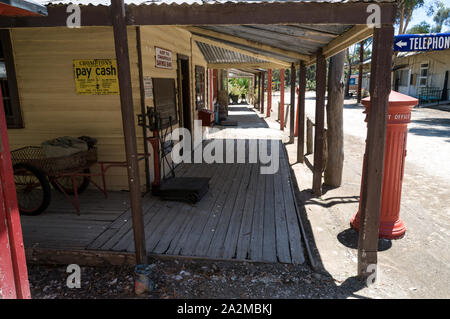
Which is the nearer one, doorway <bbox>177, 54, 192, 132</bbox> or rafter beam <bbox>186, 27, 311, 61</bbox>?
rafter beam <bbox>186, 27, 311, 61</bbox>

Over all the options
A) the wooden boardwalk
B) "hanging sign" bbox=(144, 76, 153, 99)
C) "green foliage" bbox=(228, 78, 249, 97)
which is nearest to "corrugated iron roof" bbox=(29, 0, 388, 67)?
"hanging sign" bbox=(144, 76, 153, 99)

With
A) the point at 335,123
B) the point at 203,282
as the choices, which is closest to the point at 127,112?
the point at 203,282

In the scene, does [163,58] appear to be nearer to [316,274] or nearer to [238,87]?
[316,274]

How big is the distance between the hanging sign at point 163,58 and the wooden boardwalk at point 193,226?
2.52 m

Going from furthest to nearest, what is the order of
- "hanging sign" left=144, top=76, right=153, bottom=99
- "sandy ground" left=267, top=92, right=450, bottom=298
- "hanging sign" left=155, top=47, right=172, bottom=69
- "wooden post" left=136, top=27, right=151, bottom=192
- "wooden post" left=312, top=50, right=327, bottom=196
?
1. "hanging sign" left=155, top=47, right=172, bottom=69
2. "wooden post" left=312, top=50, right=327, bottom=196
3. "hanging sign" left=144, top=76, right=153, bottom=99
4. "wooden post" left=136, top=27, right=151, bottom=192
5. "sandy ground" left=267, top=92, right=450, bottom=298

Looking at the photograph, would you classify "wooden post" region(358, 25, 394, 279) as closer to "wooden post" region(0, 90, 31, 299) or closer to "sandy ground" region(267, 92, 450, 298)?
"sandy ground" region(267, 92, 450, 298)

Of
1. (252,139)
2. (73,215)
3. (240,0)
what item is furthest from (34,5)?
(252,139)

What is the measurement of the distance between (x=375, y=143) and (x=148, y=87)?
379 centimetres

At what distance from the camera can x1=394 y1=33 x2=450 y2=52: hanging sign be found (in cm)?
406

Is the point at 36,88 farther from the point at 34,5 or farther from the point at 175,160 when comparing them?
the point at 34,5

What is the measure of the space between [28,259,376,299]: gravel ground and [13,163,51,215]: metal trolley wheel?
1.18m

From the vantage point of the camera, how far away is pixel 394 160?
14.0 feet

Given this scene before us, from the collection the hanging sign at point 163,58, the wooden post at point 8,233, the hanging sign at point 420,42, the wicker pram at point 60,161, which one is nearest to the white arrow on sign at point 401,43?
the hanging sign at point 420,42

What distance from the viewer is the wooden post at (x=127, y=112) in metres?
2.90
